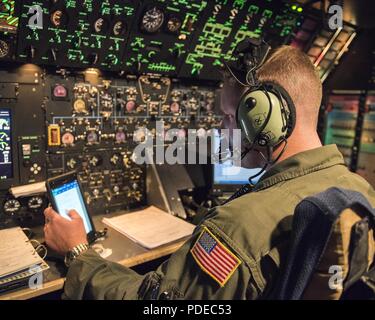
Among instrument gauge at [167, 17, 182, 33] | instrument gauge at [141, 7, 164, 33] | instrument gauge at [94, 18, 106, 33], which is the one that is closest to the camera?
instrument gauge at [94, 18, 106, 33]

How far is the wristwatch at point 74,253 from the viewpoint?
4.17ft

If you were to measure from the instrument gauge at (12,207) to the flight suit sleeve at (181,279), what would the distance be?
2.96ft

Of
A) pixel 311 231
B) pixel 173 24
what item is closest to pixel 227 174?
pixel 173 24

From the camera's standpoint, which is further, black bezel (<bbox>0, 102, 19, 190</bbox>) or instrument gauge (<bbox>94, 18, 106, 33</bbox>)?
instrument gauge (<bbox>94, 18, 106, 33</bbox>)

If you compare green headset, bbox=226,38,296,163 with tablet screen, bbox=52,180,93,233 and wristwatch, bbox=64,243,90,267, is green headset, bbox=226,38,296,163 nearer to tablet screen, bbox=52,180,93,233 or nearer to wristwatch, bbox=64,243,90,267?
wristwatch, bbox=64,243,90,267

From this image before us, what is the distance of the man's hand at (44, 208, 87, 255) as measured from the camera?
1.34 meters

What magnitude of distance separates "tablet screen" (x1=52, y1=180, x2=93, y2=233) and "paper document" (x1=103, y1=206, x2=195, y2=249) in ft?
0.83

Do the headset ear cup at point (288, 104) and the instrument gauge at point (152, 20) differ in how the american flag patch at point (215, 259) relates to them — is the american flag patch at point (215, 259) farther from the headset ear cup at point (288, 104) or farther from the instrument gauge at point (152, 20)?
the instrument gauge at point (152, 20)

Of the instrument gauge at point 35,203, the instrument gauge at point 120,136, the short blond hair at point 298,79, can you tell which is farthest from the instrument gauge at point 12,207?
the short blond hair at point 298,79

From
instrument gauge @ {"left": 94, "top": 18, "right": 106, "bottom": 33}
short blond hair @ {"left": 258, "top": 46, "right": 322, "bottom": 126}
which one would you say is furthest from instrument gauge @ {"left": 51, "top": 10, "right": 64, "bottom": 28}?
short blond hair @ {"left": 258, "top": 46, "right": 322, "bottom": 126}

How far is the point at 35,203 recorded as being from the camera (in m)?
1.95

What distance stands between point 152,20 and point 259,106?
4.32 ft

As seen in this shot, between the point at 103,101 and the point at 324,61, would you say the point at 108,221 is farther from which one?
the point at 324,61

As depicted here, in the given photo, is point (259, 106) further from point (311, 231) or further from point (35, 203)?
point (35, 203)
